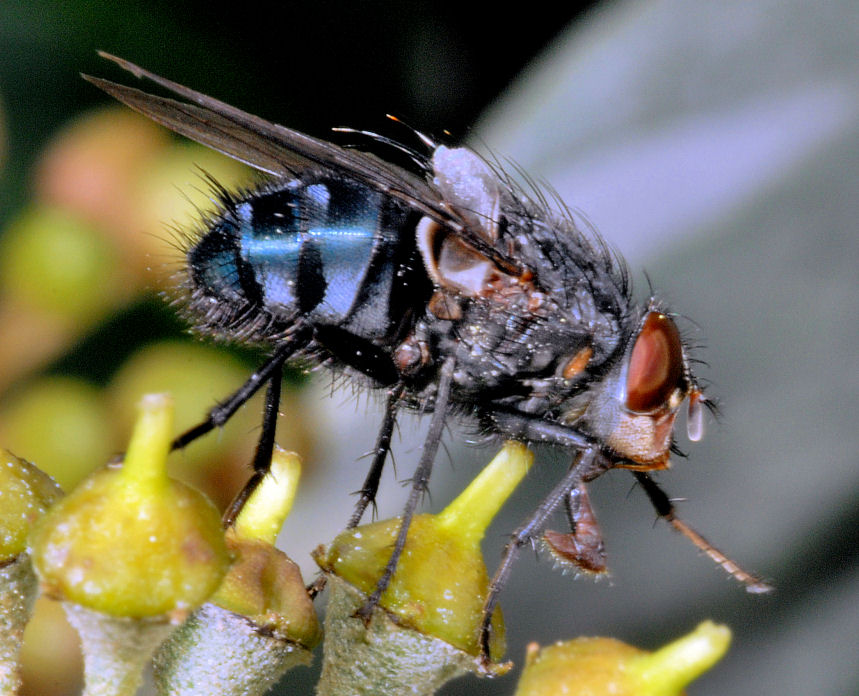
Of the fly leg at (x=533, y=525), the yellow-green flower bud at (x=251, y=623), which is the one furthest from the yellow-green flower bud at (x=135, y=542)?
the fly leg at (x=533, y=525)

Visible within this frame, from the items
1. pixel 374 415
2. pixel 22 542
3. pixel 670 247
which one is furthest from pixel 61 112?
pixel 22 542

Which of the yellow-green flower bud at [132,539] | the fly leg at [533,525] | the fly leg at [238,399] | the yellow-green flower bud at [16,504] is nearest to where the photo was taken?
the yellow-green flower bud at [132,539]

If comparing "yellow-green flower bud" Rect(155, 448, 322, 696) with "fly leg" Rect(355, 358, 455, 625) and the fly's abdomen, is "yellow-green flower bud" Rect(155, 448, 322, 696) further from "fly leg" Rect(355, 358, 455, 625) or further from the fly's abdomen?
the fly's abdomen

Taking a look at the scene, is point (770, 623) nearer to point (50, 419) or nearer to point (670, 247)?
point (670, 247)

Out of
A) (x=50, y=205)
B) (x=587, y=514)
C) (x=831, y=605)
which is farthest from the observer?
(x=50, y=205)

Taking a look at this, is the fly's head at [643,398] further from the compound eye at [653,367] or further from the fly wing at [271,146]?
the fly wing at [271,146]

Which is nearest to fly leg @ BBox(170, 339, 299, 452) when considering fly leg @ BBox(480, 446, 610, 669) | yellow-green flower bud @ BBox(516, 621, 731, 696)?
fly leg @ BBox(480, 446, 610, 669)

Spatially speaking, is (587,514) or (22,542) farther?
(587,514)
